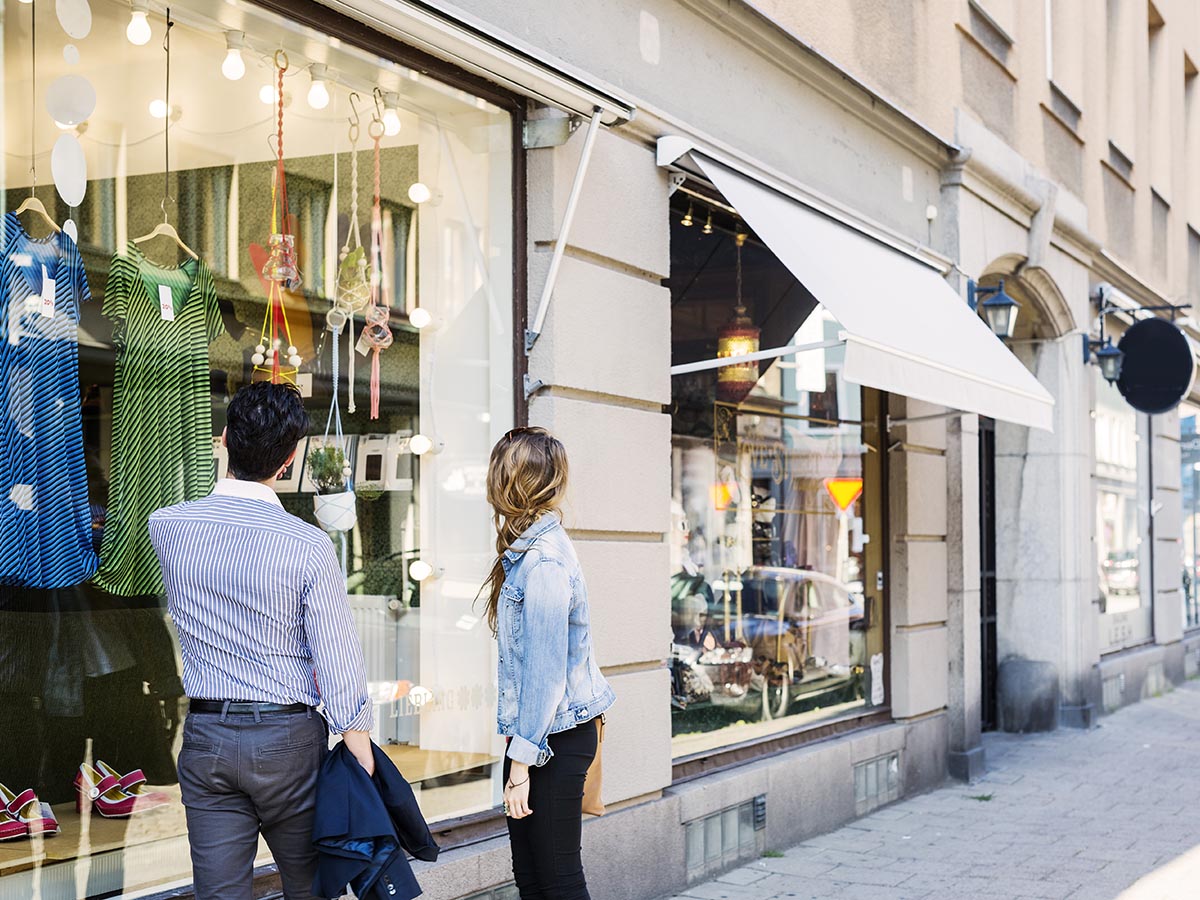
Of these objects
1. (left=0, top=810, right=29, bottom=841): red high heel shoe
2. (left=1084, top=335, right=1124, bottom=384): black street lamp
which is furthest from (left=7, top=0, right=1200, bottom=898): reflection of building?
(left=1084, top=335, right=1124, bottom=384): black street lamp

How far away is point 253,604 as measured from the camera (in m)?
3.25

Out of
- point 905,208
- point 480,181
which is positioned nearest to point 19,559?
point 480,181

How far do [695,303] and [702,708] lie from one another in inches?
82.2

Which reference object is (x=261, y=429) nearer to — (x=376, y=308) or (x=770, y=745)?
(x=376, y=308)

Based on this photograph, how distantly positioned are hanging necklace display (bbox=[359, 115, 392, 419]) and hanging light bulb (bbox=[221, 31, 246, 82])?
66cm

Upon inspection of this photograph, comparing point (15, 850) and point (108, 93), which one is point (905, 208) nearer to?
point (108, 93)

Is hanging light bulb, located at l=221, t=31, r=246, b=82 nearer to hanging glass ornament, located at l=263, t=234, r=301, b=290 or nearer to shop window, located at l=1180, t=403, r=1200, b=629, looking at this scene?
hanging glass ornament, located at l=263, t=234, r=301, b=290

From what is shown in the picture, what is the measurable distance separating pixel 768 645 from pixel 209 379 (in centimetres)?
417

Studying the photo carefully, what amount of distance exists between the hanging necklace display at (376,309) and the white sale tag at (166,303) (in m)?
0.88

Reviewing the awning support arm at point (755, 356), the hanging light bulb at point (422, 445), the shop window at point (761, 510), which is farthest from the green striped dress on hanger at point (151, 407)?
the shop window at point (761, 510)

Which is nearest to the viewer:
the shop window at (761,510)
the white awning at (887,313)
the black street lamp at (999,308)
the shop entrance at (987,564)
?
the white awning at (887,313)

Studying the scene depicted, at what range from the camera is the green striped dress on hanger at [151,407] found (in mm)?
4512

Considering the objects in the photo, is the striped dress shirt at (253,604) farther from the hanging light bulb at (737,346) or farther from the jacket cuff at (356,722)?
the hanging light bulb at (737,346)

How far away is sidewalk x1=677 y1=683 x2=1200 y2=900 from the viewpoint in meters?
6.48
